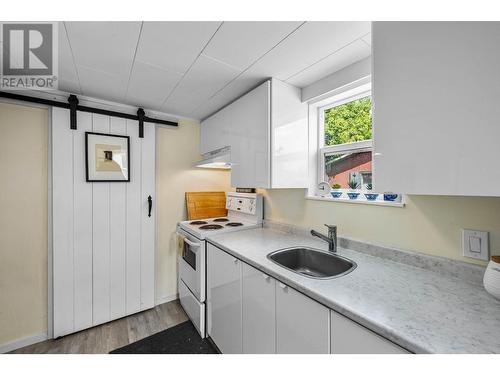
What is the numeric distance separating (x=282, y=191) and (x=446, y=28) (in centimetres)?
150

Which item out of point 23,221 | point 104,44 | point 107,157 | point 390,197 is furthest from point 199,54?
point 23,221

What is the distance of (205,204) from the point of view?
257 centimetres

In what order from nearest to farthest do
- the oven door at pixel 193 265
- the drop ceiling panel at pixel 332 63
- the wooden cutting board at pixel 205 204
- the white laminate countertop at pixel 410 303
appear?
1. the white laminate countertop at pixel 410 303
2. the drop ceiling panel at pixel 332 63
3. the oven door at pixel 193 265
4. the wooden cutting board at pixel 205 204

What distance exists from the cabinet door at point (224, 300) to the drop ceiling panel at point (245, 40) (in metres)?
1.32

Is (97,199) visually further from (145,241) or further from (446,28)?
(446,28)

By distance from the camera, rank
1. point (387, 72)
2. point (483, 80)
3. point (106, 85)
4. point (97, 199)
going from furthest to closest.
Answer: point (97, 199) < point (106, 85) < point (387, 72) < point (483, 80)

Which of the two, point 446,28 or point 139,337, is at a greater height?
point 446,28

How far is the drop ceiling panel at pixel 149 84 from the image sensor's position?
4.88 ft

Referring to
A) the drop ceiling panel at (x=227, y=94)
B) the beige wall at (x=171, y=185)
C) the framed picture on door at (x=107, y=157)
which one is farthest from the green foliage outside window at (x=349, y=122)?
the framed picture on door at (x=107, y=157)

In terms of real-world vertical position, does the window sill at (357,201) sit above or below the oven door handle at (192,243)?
above

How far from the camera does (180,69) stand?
1459 millimetres

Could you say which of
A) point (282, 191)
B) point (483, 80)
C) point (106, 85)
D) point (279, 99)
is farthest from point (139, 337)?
point (483, 80)

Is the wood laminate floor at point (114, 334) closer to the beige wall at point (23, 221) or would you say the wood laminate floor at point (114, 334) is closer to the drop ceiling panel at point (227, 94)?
the beige wall at point (23, 221)
